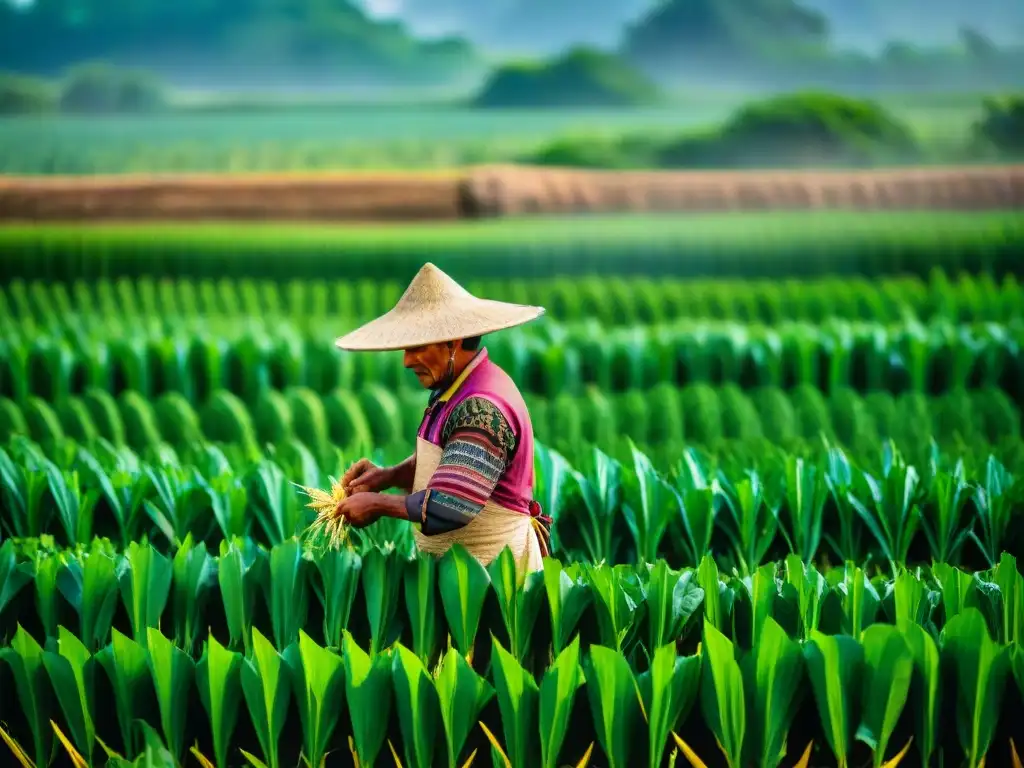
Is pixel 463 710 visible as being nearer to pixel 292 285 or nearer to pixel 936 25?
pixel 292 285

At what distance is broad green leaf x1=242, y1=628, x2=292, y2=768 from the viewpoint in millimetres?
2208

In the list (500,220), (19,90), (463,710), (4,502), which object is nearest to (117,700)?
(463,710)

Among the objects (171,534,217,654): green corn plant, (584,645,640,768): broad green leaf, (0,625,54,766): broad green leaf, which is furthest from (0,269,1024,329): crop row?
(584,645,640,768): broad green leaf

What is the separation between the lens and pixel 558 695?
216 cm

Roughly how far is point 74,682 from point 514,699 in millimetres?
708

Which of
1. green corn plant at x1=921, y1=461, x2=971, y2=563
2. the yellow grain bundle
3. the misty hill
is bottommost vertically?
green corn plant at x1=921, y1=461, x2=971, y2=563

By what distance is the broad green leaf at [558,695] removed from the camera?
2.16 m

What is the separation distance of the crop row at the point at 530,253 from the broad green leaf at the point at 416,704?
541cm

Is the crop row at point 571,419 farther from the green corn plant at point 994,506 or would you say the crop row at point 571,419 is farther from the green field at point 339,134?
the green field at point 339,134

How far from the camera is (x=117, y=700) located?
2297 mm

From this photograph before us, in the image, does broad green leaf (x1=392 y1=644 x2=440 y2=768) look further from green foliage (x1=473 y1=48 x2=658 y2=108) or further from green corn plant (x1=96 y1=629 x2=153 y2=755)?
green foliage (x1=473 y1=48 x2=658 y2=108)

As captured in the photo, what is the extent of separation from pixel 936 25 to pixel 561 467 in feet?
26.6

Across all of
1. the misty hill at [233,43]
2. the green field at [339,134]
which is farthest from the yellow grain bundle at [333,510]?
the misty hill at [233,43]

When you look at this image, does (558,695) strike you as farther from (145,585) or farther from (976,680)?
(145,585)
